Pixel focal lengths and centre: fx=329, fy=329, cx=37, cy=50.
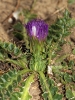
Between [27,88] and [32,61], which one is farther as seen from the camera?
[32,61]

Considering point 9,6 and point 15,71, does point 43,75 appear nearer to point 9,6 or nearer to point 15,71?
point 15,71

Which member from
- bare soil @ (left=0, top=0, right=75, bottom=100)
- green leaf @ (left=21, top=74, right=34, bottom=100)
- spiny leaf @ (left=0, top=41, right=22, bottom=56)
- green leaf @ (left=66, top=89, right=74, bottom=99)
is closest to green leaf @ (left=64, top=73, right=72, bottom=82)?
green leaf @ (left=66, top=89, right=74, bottom=99)

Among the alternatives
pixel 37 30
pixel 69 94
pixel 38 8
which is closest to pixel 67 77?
pixel 69 94

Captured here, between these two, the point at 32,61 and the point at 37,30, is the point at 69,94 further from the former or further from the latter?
the point at 37,30

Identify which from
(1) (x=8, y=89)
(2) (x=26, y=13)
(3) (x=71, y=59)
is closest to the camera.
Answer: (1) (x=8, y=89)

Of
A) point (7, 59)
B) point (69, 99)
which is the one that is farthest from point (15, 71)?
point (69, 99)

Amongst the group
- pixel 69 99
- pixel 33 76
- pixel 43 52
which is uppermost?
pixel 43 52

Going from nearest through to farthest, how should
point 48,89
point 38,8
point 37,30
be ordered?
point 48,89 → point 37,30 → point 38,8

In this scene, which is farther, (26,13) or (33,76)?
(26,13)

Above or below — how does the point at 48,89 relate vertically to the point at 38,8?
below
